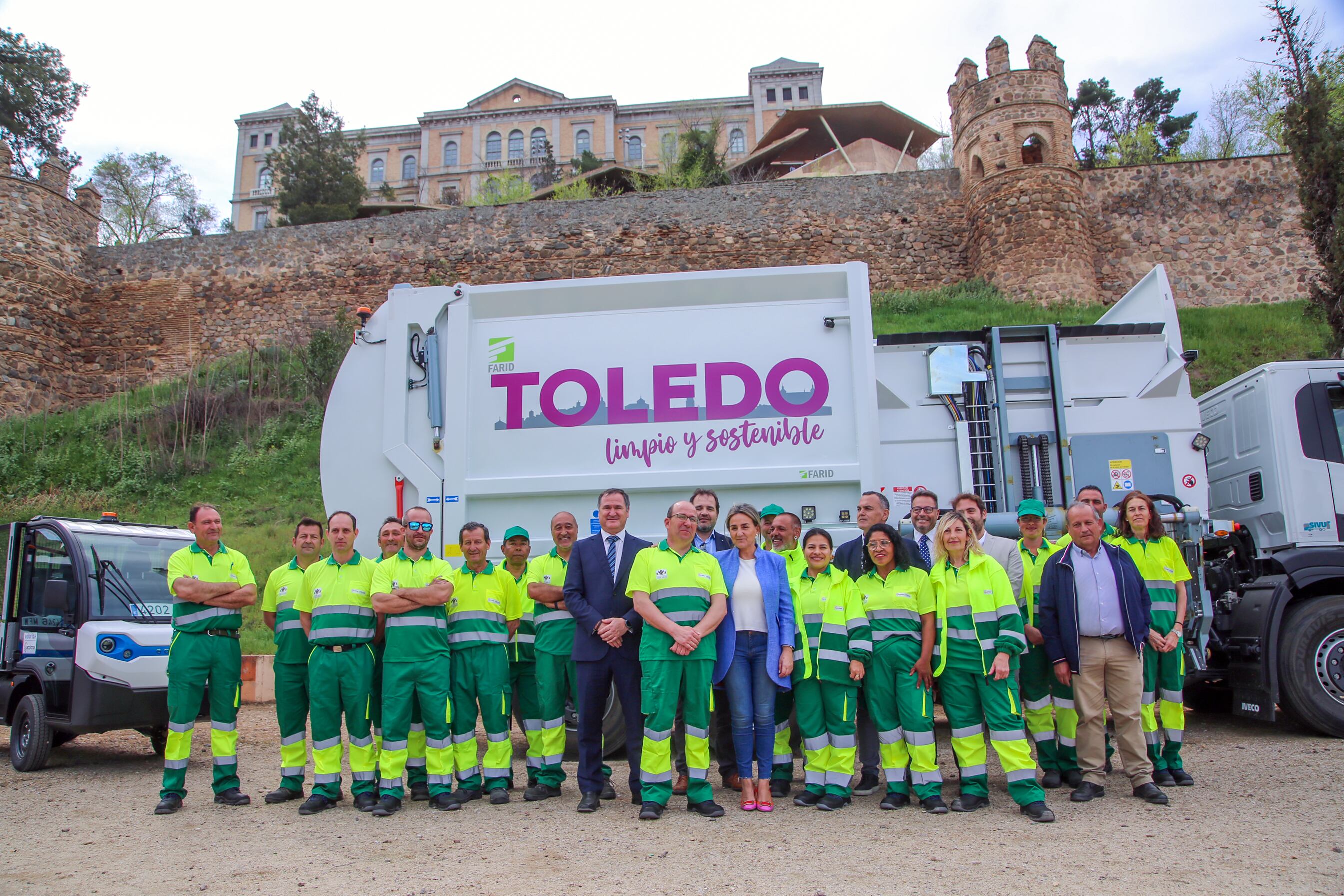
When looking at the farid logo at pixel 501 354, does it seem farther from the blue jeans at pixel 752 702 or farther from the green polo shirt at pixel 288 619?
the blue jeans at pixel 752 702

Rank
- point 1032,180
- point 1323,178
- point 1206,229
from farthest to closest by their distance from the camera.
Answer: point 1206,229, point 1032,180, point 1323,178

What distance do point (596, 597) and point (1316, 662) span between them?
4.81 meters

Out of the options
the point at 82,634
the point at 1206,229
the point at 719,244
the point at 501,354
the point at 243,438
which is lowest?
the point at 82,634

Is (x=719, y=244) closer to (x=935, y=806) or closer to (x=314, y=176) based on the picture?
(x=314, y=176)

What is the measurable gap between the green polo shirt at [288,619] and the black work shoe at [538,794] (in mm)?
1449

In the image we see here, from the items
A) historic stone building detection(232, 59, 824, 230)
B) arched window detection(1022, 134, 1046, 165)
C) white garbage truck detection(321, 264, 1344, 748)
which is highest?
historic stone building detection(232, 59, 824, 230)

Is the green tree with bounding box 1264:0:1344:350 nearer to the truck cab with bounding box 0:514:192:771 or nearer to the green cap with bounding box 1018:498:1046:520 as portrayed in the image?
the green cap with bounding box 1018:498:1046:520

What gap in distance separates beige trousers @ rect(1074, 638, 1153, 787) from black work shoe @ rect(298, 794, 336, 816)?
160 inches

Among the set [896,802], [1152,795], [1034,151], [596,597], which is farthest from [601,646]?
[1034,151]

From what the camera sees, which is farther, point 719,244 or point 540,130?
point 540,130

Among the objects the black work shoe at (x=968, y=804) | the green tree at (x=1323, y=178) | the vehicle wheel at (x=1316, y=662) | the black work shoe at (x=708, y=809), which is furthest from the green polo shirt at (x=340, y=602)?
the green tree at (x=1323, y=178)

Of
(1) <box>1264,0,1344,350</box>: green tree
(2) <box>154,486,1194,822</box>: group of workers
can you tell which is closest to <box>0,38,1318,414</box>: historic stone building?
(1) <box>1264,0,1344,350</box>: green tree

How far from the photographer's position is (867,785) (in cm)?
510

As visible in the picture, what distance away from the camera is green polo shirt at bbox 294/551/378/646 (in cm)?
491
